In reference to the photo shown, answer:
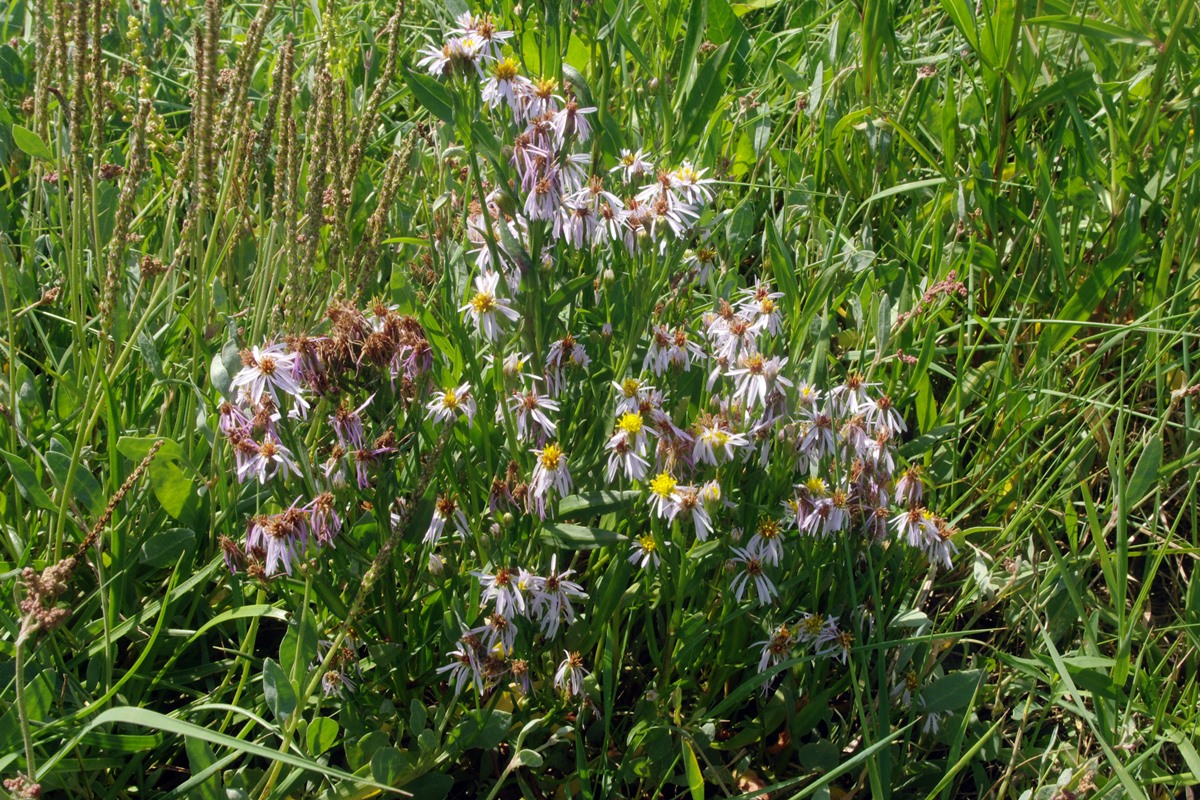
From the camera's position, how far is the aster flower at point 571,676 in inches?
64.7

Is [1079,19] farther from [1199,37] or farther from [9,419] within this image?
[9,419]

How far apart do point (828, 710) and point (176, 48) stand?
289 centimetres

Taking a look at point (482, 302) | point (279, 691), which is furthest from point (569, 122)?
point (279, 691)

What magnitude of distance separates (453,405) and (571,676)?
0.44 m

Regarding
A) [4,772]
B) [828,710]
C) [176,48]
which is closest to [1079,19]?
[828,710]

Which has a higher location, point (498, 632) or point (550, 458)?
point (550, 458)

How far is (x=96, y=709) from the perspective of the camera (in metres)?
1.53

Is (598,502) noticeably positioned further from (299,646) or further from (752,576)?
(299,646)

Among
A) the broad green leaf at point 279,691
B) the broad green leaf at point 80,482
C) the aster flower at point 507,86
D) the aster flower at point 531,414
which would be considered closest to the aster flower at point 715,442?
the aster flower at point 531,414

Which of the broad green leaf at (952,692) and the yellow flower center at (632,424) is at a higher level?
the yellow flower center at (632,424)

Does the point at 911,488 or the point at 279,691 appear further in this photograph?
the point at 911,488

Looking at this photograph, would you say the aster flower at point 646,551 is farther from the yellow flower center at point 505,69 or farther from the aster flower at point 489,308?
the yellow flower center at point 505,69

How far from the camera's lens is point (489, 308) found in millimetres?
1633

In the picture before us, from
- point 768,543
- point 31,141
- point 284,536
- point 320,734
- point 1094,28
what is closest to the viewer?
point 284,536
